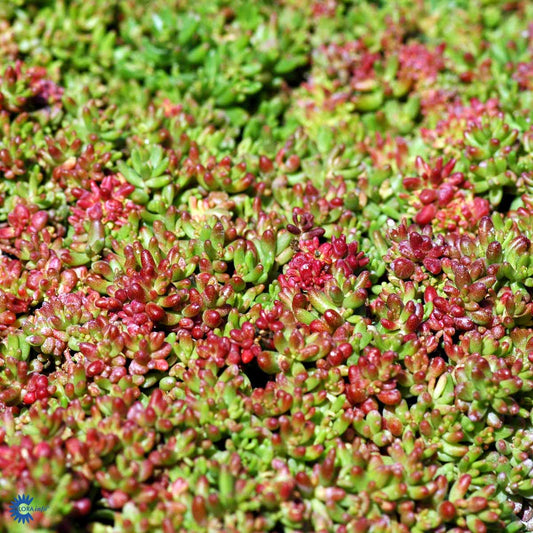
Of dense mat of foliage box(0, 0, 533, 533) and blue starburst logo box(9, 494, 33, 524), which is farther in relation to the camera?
dense mat of foliage box(0, 0, 533, 533)

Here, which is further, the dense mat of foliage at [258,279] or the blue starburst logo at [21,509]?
the dense mat of foliage at [258,279]

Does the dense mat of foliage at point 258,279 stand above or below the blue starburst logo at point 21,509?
above

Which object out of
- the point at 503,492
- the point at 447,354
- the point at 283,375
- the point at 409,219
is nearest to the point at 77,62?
the point at 409,219

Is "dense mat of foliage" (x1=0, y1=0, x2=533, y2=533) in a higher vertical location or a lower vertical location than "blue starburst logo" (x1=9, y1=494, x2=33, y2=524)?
higher

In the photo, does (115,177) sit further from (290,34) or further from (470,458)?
(470,458)
